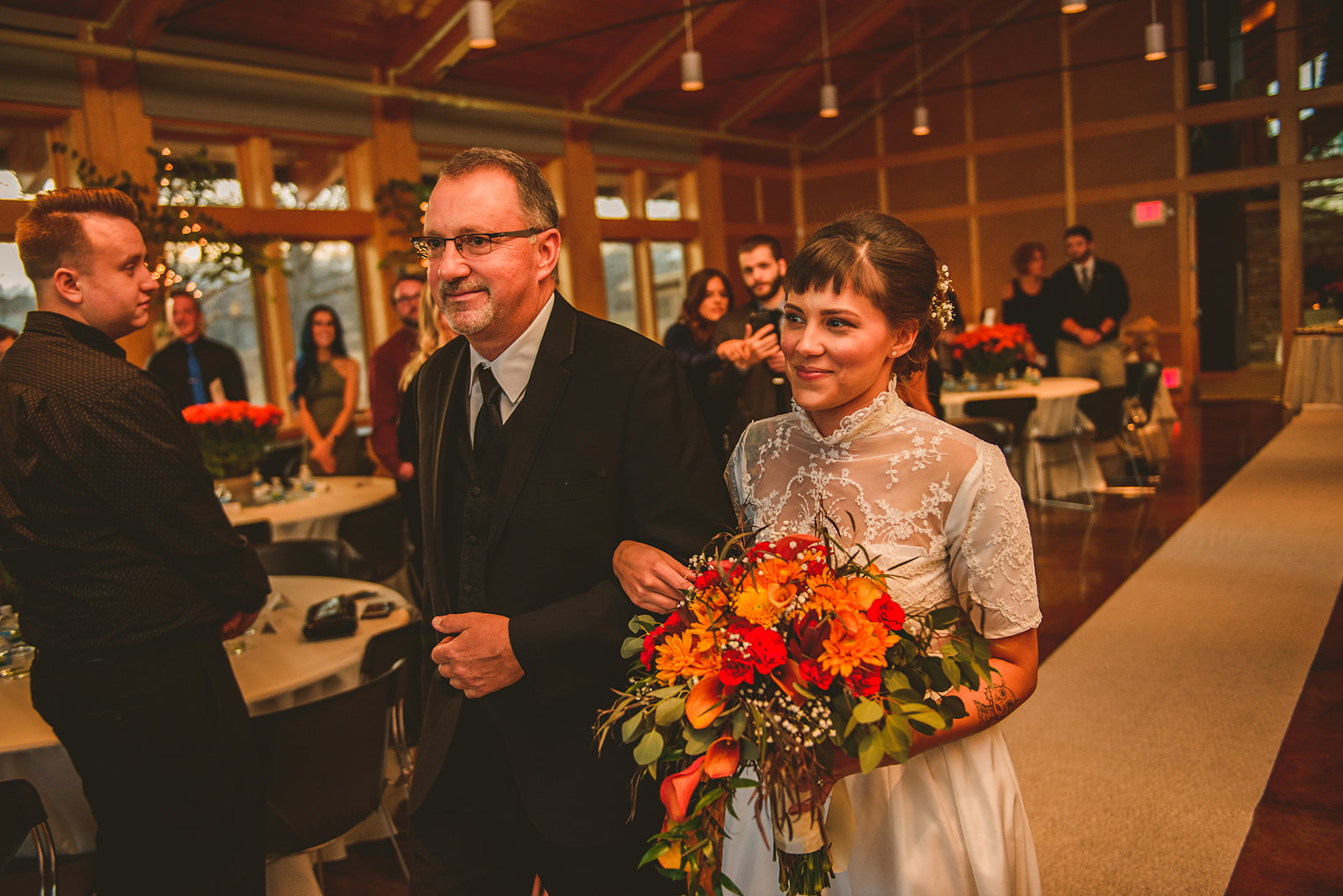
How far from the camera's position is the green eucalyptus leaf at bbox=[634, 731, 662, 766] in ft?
3.94

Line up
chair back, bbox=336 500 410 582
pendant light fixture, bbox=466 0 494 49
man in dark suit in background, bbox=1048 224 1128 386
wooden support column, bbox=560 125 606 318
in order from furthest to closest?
1. wooden support column, bbox=560 125 606 318
2. man in dark suit in background, bbox=1048 224 1128 386
3. pendant light fixture, bbox=466 0 494 49
4. chair back, bbox=336 500 410 582

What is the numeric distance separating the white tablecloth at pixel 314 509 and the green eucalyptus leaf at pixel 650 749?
12.4 ft

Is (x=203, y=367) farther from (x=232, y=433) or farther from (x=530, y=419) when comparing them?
(x=530, y=419)

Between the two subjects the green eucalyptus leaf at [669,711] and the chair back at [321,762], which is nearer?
the green eucalyptus leaf at [669,711]

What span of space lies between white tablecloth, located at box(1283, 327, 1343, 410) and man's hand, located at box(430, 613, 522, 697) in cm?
1281

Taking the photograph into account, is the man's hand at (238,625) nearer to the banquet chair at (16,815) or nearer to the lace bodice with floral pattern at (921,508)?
the banquet chair at (16,815)

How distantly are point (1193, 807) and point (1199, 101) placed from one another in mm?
13181

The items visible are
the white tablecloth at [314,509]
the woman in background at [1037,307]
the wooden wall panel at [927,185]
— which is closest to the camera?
the white tablecloth at [314,509]

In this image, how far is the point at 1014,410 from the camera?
682 centimetres

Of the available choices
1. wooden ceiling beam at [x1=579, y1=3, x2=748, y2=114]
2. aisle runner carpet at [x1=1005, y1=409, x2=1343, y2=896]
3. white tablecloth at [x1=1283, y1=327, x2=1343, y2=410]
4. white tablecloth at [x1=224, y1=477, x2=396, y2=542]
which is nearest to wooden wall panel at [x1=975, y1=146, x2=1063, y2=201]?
white tablecloth at [x1=1283, y1=327, x2=1343, y2=410]

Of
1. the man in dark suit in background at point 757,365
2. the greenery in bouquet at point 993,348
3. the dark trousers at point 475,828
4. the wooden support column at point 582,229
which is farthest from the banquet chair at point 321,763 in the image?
the wooden support column at point 582,229

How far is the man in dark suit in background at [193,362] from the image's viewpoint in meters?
5.95

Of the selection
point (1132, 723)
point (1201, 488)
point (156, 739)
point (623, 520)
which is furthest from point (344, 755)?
point (1201, 488)

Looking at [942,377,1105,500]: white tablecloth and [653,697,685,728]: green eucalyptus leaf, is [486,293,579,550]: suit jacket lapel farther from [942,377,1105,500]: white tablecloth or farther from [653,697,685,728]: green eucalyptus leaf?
[942,377,1105,500]: white tablecloth
